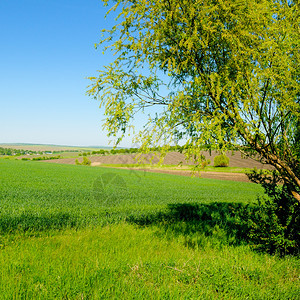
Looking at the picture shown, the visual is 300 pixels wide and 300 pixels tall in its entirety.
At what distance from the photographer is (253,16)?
454 centimetres

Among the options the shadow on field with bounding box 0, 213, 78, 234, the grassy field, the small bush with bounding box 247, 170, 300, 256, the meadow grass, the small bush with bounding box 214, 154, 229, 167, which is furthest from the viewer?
the small bush with bounding box 214, 154, 229, 167

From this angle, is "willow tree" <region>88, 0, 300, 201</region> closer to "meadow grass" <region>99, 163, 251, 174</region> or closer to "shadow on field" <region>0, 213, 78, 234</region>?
"meadow grass" <region>99, 163, 251, 174</region>

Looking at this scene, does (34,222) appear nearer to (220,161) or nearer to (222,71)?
(222,71)

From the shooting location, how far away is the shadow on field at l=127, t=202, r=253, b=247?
7.05m

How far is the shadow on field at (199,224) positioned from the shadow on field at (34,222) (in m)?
2.39

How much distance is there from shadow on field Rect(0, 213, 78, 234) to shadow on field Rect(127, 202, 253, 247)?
2.39 meters

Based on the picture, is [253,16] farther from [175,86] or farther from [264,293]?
[264,293]

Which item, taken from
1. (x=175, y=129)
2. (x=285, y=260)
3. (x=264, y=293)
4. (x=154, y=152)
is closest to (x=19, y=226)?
(x=154, y=152)

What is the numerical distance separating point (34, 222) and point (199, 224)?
5.96 m

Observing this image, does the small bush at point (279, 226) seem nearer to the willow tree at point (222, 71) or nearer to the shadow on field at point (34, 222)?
the willow tree at point (222, 71)

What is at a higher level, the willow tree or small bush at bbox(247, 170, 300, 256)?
the willow tree

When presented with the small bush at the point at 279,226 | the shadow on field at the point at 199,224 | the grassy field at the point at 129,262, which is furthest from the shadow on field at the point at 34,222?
the small bush at the point at 279,226

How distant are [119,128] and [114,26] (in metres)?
2.37

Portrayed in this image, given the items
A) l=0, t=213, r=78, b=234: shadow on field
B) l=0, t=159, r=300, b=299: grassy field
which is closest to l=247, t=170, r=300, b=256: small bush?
l=0, t=159, r=300, b=299: grassy field
